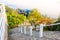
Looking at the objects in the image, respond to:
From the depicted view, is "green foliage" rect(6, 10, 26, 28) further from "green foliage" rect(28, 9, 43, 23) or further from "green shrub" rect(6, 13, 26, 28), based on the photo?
"green foliage" rect(28, 9, 43, 23)

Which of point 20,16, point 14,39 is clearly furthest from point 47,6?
point 14,39

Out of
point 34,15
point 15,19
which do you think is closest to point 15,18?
point 15,19

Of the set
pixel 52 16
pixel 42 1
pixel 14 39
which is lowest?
pixel 14 39

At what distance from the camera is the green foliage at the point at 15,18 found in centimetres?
486

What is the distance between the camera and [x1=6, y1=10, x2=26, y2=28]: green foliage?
4859mm

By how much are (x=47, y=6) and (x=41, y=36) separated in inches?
86.7

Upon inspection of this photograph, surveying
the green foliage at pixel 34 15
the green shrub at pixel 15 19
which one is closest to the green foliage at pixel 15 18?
the green shrub at pixel 15 19

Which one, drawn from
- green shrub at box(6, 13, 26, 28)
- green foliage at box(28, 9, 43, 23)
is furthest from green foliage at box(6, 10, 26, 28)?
green foliage at box(28, 9, 43, 23)

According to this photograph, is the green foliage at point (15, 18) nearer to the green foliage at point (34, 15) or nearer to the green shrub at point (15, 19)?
the green shrub at point (15, 19)

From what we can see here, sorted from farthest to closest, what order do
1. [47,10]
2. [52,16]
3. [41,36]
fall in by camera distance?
[47,10]
[52,16]
[41,36]

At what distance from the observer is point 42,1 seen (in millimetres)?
5391

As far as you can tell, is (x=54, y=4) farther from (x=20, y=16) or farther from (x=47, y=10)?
(x=20, y=16)

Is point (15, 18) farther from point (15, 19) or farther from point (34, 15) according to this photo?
point (34, 15)

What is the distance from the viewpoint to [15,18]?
499 centimetres
